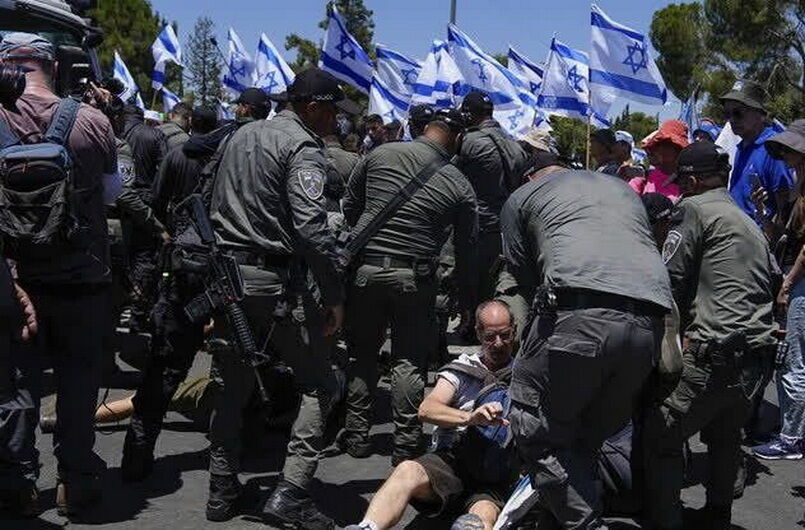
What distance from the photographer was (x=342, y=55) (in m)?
12.0

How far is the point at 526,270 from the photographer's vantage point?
4152 millimetres

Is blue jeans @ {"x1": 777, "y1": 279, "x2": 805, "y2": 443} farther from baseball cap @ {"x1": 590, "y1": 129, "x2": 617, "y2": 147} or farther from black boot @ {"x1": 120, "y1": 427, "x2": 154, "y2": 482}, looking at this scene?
black boot @ {"x1": 120, "y1": 427, "x2": 154, "y2": 482}

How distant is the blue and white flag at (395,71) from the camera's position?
13.5 meters

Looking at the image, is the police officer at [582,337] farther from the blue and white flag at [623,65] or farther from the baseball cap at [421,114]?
the blue and white flag at [623,65]

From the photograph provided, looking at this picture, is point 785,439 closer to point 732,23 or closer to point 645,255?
point 645,255

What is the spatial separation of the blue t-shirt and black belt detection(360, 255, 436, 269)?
2411 mm

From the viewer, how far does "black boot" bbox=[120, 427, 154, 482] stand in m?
5.14

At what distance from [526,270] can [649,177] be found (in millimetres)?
3454

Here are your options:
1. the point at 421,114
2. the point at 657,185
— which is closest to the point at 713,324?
the point at 657,185

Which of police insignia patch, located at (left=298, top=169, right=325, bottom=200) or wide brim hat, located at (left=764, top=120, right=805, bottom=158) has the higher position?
wide brim hat, located at (left=764, top=120, right=805, bottom=158)

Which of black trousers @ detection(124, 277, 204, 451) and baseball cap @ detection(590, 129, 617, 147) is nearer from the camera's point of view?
black trousers @ detection(124, 277, 204, 451)

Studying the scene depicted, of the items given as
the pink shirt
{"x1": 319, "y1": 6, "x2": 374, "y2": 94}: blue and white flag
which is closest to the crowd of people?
the pink shirt

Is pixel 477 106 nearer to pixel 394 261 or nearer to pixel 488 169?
pixel 488 169

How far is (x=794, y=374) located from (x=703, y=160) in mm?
1916
